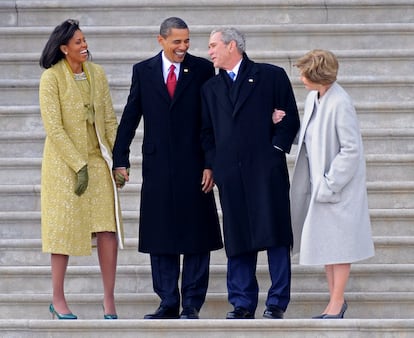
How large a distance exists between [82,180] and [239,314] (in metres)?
1.08

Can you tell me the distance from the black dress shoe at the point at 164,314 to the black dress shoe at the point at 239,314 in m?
0.32

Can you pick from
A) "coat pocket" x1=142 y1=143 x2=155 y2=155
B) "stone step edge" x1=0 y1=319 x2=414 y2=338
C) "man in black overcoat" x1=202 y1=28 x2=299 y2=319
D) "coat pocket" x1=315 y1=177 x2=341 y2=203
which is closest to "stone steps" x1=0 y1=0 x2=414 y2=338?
"stone step edge" x1=0 y1=319 x2=414 y2=338

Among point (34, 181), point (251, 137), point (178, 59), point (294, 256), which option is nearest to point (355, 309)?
point (294, 256)

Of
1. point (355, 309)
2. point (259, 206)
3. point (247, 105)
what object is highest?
point (247, 105)

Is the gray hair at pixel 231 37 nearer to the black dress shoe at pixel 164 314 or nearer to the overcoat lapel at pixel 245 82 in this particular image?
the overcoat lapel at pixel 245 82

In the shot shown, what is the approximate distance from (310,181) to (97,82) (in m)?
1.27

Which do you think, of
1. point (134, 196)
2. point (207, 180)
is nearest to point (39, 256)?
point (134, 196)

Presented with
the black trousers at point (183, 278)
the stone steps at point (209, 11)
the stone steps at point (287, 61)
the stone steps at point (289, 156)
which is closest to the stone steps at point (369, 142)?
the stone steps at point (289, 156)

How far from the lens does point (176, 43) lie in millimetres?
8242

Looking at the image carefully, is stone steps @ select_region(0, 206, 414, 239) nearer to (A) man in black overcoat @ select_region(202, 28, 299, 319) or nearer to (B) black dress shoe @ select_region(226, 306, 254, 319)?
(A) man in black overcoat @ select_region(202, 28, 299, 319)

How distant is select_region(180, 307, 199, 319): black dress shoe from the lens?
8.07 m

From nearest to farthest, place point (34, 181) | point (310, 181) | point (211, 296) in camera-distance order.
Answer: point (310, 181) < point (211, 296) < point (34, 181)

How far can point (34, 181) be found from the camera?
961cm

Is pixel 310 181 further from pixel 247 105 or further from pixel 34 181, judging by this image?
pixel 34 181
